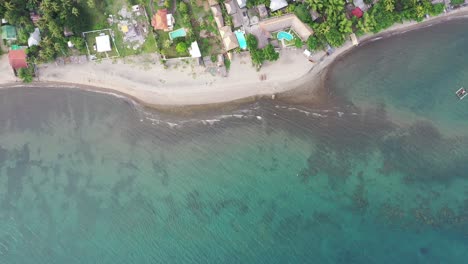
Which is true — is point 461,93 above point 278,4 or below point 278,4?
below

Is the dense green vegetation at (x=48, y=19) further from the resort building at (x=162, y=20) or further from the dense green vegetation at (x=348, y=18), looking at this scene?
the dense green vegetation at (x=348, y=18)

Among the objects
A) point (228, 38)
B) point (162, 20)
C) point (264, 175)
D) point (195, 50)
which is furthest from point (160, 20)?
point (264, 175)

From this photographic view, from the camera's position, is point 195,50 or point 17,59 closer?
point 195,50

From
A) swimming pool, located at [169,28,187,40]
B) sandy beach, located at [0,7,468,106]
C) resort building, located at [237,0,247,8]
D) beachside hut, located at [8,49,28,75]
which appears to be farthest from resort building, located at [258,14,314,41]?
beachside hut, located at [8,49,28,75]

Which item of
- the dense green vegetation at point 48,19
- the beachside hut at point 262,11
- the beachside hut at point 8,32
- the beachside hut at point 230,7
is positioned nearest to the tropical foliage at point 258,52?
the beachside hut at point 262,11

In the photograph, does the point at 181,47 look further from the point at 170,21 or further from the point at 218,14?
the point at 218,14

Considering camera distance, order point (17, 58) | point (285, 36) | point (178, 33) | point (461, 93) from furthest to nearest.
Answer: point (461, 93) < point (17, 58) < point (285, 36) < point (178, 33)

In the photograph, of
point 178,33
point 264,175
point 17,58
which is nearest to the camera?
point 178,33
